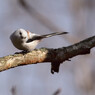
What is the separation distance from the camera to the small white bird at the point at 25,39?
2.93 metres

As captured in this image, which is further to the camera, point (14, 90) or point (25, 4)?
point (25, 4)

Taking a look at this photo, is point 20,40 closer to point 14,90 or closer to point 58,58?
point 58,58

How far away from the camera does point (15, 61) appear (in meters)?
2.85

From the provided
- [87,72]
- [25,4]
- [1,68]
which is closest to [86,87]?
[87,72]

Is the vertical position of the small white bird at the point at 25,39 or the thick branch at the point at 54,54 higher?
the small white bird at the point at 25,39

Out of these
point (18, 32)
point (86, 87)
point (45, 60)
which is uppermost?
point (18, 32)

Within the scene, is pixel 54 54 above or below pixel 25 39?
below

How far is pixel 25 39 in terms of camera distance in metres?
2.97

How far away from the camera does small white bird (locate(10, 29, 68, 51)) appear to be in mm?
2930

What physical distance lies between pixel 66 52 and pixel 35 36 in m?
0.27

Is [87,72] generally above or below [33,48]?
below

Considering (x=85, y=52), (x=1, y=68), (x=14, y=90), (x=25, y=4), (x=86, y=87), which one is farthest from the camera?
(x=86, y=87)

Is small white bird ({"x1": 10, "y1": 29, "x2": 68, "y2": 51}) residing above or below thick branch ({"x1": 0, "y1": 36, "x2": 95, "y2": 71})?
above

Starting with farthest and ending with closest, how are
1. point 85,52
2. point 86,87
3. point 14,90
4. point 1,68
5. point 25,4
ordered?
1. point 86,87
2. point 25,4
3. point 85,52
4. point 1,68
5. point 14,90
